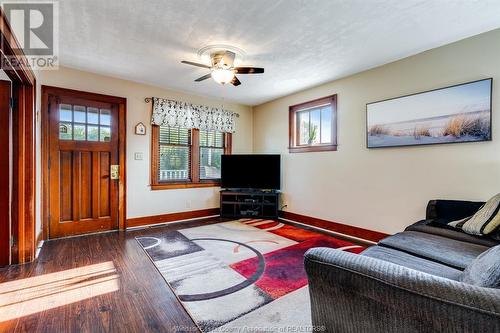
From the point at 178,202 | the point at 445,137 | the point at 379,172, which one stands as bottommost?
the point at 178,202

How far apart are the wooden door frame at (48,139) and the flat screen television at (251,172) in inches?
74.1

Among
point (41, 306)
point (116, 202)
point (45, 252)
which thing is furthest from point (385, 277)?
point (116, 202)

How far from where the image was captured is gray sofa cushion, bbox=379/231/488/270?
168 cm

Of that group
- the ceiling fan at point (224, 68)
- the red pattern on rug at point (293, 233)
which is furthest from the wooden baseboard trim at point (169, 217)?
the ceiling fan at point (224, 68)

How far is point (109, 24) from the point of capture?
246 centimetres

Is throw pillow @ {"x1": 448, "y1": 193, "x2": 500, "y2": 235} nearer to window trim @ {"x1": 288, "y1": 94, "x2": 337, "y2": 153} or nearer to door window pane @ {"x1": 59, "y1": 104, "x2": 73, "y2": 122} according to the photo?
window trim @ {"x1": 288, "y1": 94, "x2": 337, "y2": 153}

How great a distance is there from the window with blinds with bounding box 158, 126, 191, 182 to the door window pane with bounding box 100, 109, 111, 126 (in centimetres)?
86

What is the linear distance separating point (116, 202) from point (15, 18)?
275 centimetres

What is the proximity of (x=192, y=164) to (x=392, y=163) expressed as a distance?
353 centimetres

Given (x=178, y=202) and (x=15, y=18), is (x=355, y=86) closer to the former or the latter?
(x=178, y=202)

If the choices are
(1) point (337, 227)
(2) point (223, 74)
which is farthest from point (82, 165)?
(1) point (337, 227)

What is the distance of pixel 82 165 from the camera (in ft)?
12.4

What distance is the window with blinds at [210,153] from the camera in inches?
203

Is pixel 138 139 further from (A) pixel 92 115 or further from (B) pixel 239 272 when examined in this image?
(B) pixel 239 272
